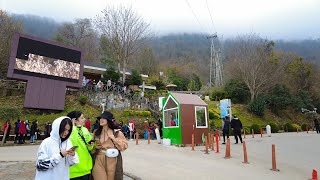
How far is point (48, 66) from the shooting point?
23406 millimetres

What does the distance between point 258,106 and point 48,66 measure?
25.1m

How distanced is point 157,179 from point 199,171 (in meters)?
1.78

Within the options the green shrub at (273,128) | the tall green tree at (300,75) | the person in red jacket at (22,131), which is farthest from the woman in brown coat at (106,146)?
the tall green tree at (300,75)

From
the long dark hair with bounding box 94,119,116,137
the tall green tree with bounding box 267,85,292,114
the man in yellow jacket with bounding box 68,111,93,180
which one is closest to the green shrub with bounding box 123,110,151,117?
the tall green tree with bounding box 267,85,292,114

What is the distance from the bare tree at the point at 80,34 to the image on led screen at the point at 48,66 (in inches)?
809

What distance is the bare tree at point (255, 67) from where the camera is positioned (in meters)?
38.2

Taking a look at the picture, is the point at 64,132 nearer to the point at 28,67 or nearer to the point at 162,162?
the point at 162,162

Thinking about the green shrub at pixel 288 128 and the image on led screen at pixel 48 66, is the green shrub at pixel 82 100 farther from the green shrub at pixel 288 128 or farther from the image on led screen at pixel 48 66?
the green shrub at pixel 288 128

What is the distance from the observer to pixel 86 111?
1000 inches

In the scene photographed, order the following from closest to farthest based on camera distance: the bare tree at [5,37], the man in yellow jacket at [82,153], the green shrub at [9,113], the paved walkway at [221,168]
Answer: the man in yellow jacket at [82,153] → the paved walkway at [221,168] → the green shrub at [9,113] → the bare tree at [5,37]

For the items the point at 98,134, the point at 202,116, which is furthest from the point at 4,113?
the point at 98,134

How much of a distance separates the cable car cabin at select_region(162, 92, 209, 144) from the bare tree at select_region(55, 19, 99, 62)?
102 feet

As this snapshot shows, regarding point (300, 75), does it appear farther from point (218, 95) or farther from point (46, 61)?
point (46, 61)

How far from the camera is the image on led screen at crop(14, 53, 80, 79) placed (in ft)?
72.5
